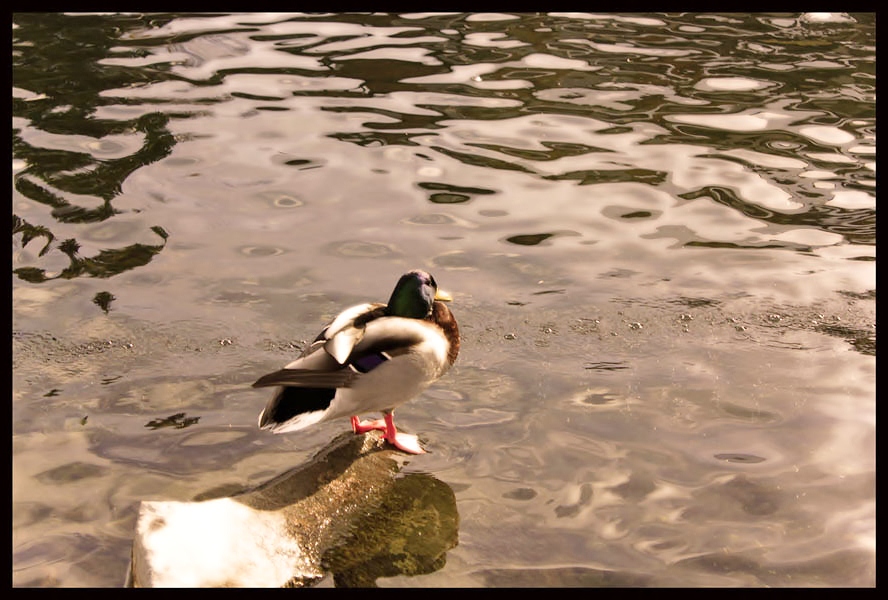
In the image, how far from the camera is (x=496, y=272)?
6832 mm

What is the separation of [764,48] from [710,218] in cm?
431

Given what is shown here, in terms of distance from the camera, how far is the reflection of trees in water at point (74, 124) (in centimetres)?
708

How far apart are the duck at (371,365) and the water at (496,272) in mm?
367

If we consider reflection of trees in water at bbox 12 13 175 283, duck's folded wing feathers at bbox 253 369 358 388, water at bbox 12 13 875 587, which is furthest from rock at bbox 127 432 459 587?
reflection of trees in water at bbox 12 13 175 283

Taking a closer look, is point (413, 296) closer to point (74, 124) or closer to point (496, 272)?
point (496, 272)

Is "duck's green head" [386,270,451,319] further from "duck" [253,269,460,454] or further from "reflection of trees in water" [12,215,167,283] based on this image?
"reflection of trees in water" [12,215,167,283]

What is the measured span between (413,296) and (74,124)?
5245 millimetres

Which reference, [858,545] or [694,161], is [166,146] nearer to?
[694,161]

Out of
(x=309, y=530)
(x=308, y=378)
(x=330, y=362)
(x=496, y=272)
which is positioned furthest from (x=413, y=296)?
(x=496, y=272)

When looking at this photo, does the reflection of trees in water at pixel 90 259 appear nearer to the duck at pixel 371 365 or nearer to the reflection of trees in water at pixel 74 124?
the reflection of trees in water at pixel 74 124

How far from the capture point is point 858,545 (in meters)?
4.37

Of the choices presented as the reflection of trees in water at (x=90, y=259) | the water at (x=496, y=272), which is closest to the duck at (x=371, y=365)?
the water at (x=496, y=272)

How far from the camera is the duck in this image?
4352 mm
